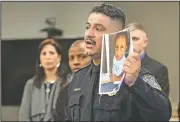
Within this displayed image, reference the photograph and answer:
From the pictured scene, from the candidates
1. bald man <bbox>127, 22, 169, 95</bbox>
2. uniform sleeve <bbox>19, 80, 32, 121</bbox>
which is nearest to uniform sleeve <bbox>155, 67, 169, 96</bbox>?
bald man <bbox>127, 22, 169, 95</bbox>

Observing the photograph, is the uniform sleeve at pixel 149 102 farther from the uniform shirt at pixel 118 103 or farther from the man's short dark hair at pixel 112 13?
the man's short dark hair at pixel 112 13

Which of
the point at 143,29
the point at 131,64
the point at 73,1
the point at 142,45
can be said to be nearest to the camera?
the point at 131,64

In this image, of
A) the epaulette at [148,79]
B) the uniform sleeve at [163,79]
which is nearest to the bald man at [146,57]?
the uniform sleeve at [163,79]

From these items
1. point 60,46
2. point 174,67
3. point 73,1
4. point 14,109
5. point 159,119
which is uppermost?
point 73,1

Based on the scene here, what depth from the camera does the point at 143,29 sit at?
1.31m

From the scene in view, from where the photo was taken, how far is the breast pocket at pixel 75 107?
0.83m

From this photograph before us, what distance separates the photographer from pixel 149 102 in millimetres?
694

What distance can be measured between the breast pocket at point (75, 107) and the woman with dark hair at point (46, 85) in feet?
1.74

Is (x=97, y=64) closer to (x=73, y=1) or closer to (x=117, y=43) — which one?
(x=117, y=43)

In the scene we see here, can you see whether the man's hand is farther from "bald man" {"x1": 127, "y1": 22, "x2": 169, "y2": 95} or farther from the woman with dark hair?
the woman with dark hair

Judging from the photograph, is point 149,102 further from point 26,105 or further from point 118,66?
point 26,105

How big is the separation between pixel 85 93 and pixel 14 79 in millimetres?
1144

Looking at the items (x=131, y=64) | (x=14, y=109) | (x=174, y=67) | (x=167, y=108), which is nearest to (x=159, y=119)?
(x=167, y=108)

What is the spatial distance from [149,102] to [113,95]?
0.32 ft
